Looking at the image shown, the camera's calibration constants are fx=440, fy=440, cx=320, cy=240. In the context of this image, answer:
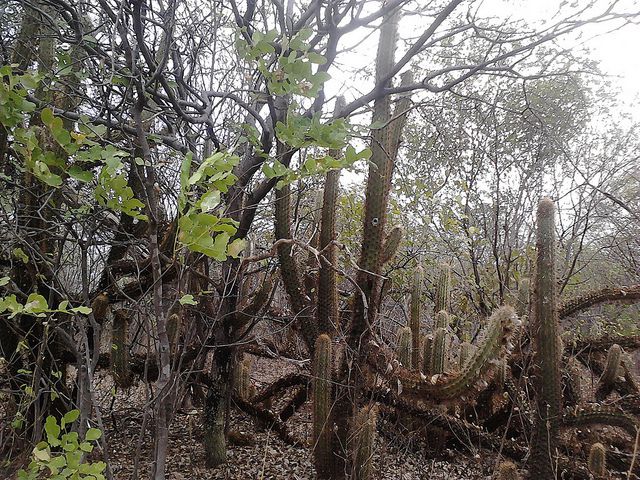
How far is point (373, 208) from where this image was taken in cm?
326

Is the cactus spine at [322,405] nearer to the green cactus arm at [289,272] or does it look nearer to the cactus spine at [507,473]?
the green cactus arm at [289,272]

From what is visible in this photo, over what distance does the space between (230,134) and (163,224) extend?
4.38 ft

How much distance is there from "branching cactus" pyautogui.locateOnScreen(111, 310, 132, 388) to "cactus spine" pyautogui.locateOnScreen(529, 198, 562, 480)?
2906 mm

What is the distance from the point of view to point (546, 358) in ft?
9.50

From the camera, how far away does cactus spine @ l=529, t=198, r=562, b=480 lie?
9.45ft

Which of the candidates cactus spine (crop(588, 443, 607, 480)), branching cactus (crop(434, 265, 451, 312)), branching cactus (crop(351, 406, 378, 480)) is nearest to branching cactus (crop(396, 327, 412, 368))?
branching cactus (crop(434, 265, 451, 312))

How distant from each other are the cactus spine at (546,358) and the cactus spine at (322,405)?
53.3 inches

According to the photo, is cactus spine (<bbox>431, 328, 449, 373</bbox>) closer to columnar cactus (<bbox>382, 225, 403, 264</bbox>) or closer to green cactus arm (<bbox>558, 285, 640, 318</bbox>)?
columnar cactus (<bbox>382, 225, 403, 264</bbox>)

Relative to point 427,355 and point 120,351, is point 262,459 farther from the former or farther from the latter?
point 427,355

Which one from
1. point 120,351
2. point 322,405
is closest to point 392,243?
point 322,405

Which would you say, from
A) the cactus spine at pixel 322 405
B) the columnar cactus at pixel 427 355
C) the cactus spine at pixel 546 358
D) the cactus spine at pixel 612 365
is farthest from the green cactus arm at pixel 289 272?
the cactus spine at pixel 612 365

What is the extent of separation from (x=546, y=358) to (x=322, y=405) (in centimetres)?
152

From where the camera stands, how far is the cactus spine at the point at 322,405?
9.87ft

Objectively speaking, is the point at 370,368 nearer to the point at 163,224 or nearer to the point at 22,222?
the point at 163,224
